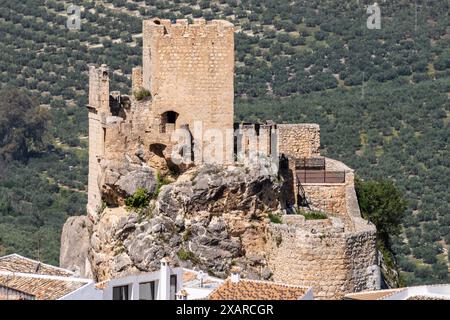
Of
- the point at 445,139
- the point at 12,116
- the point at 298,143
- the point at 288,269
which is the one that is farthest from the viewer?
the point at 12,116

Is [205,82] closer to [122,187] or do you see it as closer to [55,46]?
[122,187]

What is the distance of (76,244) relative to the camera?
52.8 metres

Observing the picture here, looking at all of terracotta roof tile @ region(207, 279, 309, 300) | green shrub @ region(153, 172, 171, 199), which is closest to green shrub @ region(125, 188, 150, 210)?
green shrub @ region(153, 172, 171, 199)

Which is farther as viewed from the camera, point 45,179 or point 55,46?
point 55,46

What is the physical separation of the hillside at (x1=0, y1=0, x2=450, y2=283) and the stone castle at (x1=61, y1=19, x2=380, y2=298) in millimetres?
14649

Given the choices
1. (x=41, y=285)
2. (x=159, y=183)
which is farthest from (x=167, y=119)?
(x=41, y=285)

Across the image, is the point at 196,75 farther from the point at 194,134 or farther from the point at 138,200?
the point at 138,200

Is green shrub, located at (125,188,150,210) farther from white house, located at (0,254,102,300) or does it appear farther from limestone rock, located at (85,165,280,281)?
white house, located at (0,254,102,300)

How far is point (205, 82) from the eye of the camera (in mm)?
49156

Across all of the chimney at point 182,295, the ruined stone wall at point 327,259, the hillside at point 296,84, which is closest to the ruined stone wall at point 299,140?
the ruined stone wall at point 327,259
